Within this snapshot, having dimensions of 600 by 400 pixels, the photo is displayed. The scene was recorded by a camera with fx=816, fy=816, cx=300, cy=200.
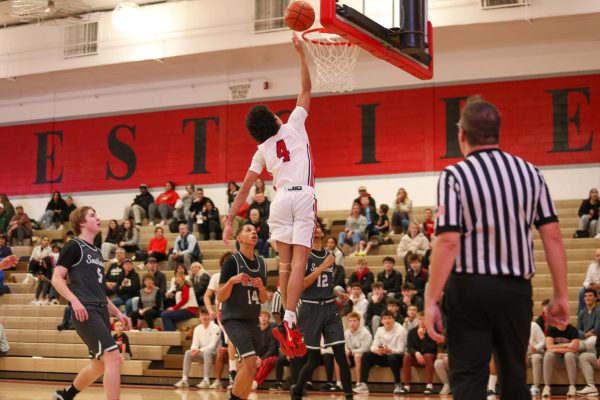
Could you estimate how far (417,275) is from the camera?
1516 cm

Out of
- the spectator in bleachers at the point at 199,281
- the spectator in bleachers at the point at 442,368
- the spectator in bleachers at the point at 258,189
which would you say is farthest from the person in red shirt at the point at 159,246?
the spectator in bleachers at the point at 442,368

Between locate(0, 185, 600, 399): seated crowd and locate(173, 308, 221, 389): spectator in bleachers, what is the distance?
0.06 ft

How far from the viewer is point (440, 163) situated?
20.5 m

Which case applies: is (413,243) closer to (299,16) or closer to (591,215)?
(591,215)

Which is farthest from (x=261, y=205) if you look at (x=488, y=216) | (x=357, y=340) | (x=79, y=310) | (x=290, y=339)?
(x=488, y=216)

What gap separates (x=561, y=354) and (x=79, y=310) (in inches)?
315

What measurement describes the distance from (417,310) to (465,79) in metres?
8.43

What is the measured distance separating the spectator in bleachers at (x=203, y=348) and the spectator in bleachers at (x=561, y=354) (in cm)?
572

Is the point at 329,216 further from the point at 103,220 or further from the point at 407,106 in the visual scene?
the point at 103,220

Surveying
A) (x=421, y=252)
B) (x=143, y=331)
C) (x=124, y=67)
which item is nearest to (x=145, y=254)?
(x=143, y=331)

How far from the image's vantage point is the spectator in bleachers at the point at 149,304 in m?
16.7

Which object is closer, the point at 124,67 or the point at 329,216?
the point at 329,216

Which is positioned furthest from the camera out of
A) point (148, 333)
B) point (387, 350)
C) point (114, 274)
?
point (114, 274)

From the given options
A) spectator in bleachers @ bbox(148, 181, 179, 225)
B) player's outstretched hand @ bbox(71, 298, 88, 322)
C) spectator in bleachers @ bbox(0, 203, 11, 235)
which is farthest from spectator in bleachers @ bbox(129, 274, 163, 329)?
player's outstretched hand @ bbox(71, 298, 88, 322)
